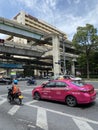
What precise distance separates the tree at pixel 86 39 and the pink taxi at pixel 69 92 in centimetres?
3461

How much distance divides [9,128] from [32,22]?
94935 millimetres

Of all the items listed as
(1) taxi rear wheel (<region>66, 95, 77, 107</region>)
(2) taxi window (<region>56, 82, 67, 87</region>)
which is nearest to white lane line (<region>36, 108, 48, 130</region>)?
(1) taxi rear wheel (<region>66, 95, 77, 107</region>)

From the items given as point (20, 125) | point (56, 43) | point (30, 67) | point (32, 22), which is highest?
point (32, 22)

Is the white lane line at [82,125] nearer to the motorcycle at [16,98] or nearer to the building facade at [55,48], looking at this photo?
the motorcycle at [16,98]

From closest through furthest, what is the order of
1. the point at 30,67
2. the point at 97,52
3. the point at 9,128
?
the point at 9,128
the point at 97,52
the point at 30,67

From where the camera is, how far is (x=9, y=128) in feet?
22.8

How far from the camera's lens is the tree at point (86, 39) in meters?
45.3

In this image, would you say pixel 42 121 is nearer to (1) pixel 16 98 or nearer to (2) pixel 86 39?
(1) pixel 16 98

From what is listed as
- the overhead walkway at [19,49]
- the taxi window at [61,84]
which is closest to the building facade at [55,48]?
the overhead walkway at [19,49]

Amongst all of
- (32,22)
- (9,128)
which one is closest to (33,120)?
(9,128)

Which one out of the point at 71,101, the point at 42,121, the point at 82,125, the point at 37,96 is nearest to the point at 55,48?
the point at 37,96

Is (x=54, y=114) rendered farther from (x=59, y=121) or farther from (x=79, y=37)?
(x=79, y=37)

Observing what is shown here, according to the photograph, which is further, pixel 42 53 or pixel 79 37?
pixel 42 53

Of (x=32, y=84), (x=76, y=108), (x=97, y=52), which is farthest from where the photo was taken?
(x=97, y=52)
